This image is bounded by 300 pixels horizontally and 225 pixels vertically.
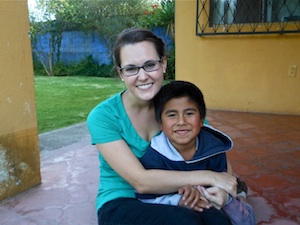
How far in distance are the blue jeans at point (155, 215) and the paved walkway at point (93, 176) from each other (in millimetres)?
619

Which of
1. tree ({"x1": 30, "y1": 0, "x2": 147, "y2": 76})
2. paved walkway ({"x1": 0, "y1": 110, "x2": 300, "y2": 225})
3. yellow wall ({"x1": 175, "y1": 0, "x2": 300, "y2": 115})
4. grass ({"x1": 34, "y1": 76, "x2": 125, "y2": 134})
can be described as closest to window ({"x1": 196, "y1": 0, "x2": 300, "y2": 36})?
yellow wall ({"x1": 175, "y1": 0, "x2": 300, "y2": 115})

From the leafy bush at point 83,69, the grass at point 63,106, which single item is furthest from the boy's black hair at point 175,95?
the leafy bush at point 83,69

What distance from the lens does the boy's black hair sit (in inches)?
58.3

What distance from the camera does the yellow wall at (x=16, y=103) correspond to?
2.07m

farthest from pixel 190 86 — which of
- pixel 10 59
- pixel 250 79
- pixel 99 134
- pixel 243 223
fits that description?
pixel 250 79

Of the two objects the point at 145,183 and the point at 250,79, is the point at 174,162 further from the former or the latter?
the point at 250,79

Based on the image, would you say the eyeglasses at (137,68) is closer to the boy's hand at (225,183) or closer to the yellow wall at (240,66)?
the boy's hand at (225,183)

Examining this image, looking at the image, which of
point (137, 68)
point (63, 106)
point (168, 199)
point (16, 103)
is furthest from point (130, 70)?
point (63, 106)

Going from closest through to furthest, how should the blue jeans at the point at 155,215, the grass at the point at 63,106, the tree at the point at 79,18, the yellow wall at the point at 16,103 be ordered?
the blue jeans at the point at 155,215 < the yellow wall at the point at 16,103 < the grass at the point at 63,106 < the tree at the point at 79,18

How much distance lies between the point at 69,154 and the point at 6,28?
1.40 meters

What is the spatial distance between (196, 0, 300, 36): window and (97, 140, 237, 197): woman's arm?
11.9 ft

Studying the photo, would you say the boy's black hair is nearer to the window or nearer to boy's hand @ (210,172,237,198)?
boy's hand @ (210,172,237,198)

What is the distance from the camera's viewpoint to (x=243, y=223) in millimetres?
1480

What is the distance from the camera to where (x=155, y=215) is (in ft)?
4.11
